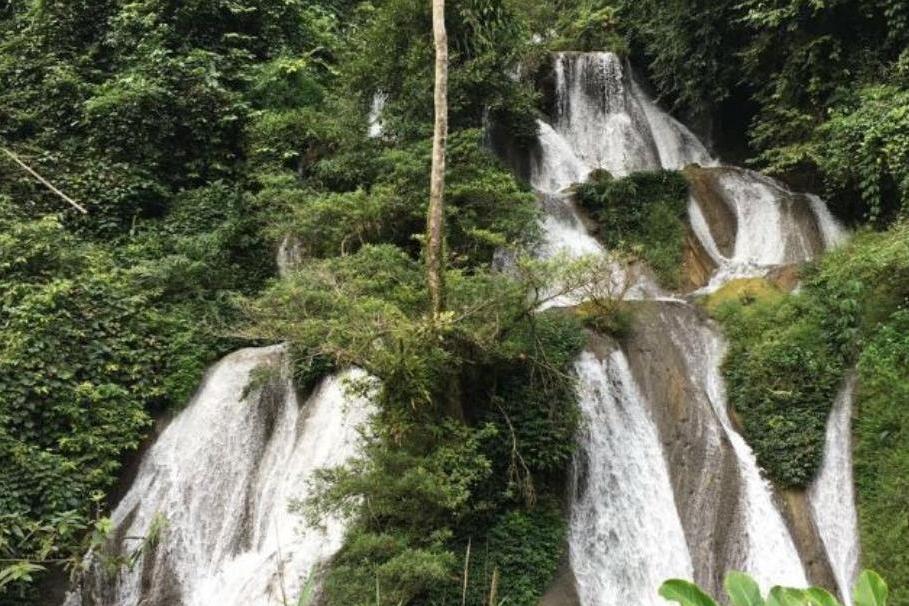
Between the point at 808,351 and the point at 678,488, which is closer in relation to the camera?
the point at 678,488

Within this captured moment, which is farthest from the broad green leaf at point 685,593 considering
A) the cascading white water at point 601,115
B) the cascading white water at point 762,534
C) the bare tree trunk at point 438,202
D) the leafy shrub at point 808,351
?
the cascading white water at point 601,115

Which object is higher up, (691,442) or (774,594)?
(691,442)

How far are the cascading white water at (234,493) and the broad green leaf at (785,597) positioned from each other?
20.0 feet

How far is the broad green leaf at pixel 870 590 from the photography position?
1.79 meters

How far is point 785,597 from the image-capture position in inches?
74.4

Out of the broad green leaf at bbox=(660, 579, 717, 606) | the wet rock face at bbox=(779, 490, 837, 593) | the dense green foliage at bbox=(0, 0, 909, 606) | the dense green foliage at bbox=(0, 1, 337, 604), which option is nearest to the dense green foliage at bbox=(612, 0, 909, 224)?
the dense green foliage at bbox=(0, 0, 909, 606)

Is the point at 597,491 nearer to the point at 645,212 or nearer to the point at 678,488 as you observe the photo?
the point at 678,488

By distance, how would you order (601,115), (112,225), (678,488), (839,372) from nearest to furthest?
(678,488) → (839,372) → (112,225) → (601,115)

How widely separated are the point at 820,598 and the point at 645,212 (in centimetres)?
1320

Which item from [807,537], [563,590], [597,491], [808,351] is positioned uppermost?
[808,351]

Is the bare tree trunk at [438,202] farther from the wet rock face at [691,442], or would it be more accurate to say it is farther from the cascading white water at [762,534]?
the cascading white water at [762,534]

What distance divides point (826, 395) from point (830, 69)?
7.88 metres

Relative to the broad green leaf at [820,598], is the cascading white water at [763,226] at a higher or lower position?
higher

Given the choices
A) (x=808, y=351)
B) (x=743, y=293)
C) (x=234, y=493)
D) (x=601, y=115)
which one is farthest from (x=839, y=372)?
(x=601, y=115)
